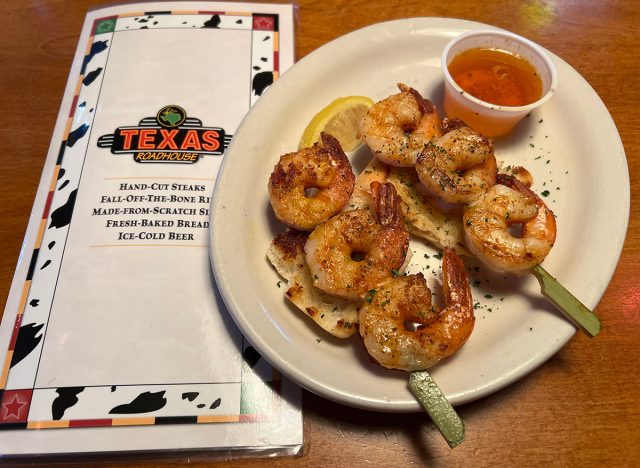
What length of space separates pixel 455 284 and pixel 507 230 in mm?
362

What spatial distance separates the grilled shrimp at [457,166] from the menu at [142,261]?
111 cm

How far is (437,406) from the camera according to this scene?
1.76 metres

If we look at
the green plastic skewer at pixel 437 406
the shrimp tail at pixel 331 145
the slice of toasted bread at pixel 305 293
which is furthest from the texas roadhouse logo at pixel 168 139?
the green plastic skewer at pixel 437 406

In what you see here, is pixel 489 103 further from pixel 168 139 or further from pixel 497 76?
pixel 168 139

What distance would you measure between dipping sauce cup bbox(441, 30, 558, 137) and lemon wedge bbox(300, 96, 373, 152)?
446 millimetres

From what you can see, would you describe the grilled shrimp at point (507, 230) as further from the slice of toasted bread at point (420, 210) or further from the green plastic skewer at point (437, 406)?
the green plastic skewer at point (437, 406)

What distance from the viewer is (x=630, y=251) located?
243cm

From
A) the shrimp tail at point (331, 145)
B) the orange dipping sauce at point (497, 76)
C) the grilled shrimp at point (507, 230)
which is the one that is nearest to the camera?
the grilled shrimp at point (507, 230)

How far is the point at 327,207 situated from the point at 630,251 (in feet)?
5.13

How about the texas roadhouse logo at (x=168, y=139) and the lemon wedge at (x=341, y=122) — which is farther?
the texas roadhouse logo at (x=168, y=139)

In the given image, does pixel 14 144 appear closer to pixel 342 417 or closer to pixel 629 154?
pixel 342 417

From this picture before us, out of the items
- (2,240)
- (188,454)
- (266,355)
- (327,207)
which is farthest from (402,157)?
(2,240)

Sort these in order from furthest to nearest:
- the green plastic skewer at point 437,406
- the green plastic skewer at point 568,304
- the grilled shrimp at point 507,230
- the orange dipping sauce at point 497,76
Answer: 1. the orange dipping sauce at point 497,76
2. the grilled shrimp at point 507,230
3. the green plastic skewer at point 568,304
4. the green plastic skewer at point 437,406

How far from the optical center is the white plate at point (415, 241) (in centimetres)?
189
